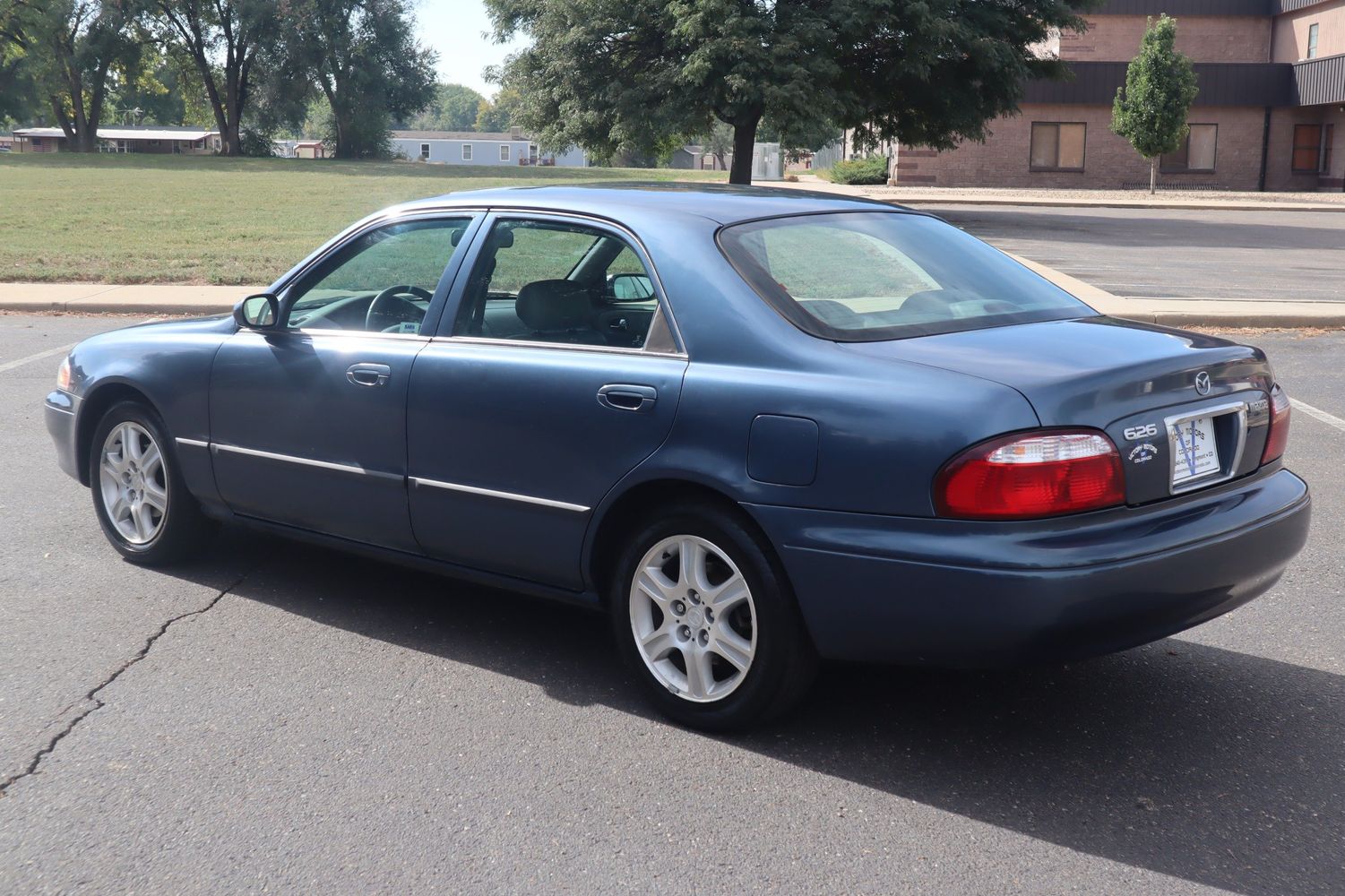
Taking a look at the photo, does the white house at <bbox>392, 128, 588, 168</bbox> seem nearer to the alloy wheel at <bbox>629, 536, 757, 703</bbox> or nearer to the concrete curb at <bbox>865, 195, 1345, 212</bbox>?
the concrete curb at <bbox>865, 195, 1345, 212</bbox>

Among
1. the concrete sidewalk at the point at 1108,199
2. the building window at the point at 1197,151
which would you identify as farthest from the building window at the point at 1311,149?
the concrete sidewalk at the point at 1108,199

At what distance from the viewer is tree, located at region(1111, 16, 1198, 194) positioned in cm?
4297

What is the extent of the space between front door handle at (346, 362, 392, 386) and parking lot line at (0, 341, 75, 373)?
723 centimetres

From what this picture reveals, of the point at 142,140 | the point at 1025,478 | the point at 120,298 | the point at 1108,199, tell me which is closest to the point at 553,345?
the point at 1025,478

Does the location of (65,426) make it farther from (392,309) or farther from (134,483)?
(392,309)

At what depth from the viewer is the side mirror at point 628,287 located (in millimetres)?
4742

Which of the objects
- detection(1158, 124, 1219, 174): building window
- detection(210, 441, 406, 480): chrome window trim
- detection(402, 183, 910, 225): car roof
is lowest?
detection(210, 441, 406, 480): chrome window trim

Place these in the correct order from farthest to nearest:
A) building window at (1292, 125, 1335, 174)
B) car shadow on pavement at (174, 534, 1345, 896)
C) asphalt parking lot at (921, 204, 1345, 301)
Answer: building window at (1292, 125, 1335, 174) < asphalt parking lot at (921, 204, 1345, 301) < car shadow on pavement at (174, 534, 1345, 896)

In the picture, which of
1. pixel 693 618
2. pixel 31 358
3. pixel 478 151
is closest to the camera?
pixel 693 618

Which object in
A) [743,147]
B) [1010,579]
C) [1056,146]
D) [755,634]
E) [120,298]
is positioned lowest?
[120,298]

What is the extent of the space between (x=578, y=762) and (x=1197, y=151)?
53.7 m

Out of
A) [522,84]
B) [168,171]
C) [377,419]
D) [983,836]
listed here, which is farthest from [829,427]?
[168,171]

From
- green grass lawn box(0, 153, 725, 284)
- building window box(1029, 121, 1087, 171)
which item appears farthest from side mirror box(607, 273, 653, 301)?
building window box(1029, 121, 1087, 171)

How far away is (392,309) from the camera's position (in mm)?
4977
